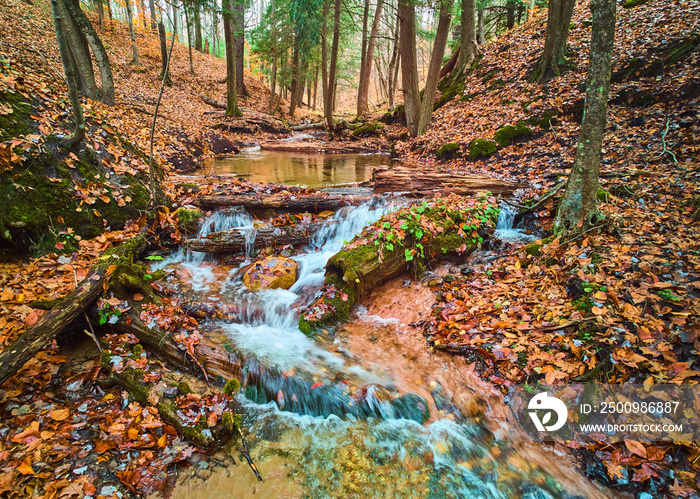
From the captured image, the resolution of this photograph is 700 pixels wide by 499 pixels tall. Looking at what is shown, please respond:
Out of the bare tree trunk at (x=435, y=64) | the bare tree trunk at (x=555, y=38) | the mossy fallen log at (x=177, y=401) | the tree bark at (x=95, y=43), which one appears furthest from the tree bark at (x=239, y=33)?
the mossy fallen log at (x=177, y=401)

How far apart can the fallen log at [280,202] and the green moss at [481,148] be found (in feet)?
17.9

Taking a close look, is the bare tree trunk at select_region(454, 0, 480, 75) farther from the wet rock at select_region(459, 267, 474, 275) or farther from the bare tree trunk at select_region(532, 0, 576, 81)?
the wet rock at select_region(459, 267, 474, 275)

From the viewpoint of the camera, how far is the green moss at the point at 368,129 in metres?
18.8

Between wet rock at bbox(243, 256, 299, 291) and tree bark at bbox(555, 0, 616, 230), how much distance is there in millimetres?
4583

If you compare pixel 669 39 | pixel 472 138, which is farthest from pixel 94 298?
pixel 669 39

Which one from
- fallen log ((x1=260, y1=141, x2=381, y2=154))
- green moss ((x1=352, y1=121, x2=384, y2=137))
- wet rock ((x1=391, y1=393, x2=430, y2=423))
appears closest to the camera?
wet rock ((x1=391, y1=393, x2=430, y2=423))

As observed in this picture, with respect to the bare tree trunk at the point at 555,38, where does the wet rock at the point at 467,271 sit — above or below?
below

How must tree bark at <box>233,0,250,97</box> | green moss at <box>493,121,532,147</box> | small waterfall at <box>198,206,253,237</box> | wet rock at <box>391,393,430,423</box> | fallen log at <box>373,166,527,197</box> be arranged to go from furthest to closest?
tree bark at <box>233,0,250,97</box> → green moss at <box>493,121,532,147</box> → fallen log at <box>373,166,527,197</box> → small waterfall at <box>198,206,253,237</box> → wet rock at <box>391,393,430,423</box>

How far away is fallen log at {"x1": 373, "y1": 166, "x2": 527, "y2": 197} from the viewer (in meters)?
7.11

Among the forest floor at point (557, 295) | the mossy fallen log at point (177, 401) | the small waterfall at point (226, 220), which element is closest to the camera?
the forest floor at point (557, 295)

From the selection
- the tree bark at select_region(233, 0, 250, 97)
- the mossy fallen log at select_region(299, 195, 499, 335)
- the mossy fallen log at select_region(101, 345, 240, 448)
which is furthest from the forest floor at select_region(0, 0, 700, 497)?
the tree bark at select_region(233, 0, 250, 97)

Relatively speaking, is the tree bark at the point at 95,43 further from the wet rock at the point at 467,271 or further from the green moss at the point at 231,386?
the wet rock at the point at 467,271

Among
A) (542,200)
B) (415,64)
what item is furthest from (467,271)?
(415,64)

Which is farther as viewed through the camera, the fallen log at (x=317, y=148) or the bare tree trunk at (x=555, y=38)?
the fallen log at (x=317, y=148)
